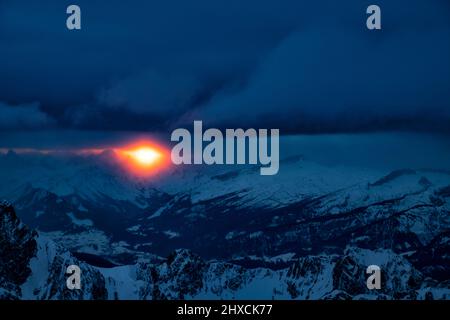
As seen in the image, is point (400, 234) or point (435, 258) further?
point (400, 234)

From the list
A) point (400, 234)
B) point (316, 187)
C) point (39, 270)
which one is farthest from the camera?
point (400, 234)

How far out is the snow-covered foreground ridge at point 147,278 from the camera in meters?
79.6

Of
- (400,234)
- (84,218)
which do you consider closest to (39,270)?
(84,218)

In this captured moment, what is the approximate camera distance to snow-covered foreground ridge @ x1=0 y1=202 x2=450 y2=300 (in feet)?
261

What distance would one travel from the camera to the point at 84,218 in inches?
4734

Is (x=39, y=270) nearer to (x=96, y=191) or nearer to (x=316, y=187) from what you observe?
(x=96, y=191)

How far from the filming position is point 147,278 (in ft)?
293

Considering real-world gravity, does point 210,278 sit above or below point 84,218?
below
